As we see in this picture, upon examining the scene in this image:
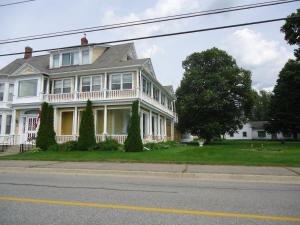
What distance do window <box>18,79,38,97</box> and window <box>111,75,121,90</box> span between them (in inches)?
291

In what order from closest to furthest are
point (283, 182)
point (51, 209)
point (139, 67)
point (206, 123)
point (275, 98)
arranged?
point (51, 209), point (283, 182), point (139, 67), point (206, 123), point (275, 98)

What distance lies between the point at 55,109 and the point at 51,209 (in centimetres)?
1987

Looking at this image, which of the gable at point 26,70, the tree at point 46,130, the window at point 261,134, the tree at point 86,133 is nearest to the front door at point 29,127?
the tree at point 46,130

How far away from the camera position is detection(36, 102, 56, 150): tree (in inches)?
817

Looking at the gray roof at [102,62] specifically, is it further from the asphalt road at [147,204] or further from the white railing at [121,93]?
the asphalt road at [147,204]

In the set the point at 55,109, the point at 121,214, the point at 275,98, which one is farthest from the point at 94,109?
the point at 275,98

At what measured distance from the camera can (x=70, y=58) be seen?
2627 centimetres

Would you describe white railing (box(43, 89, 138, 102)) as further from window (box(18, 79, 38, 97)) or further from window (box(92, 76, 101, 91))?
window (box(18, 79, 38, 97))

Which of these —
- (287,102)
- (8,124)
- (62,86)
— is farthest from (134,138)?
(287,102)

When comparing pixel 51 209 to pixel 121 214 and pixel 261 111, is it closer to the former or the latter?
pixel 121 214

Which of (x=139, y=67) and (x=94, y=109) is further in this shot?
(x=94, y=109)

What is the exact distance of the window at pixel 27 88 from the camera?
23.9 m

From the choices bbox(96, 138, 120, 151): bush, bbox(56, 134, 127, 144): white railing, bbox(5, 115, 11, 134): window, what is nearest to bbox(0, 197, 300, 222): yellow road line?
bbox(96, 138, 120, 151): bush

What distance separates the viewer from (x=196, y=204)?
5.41 m
